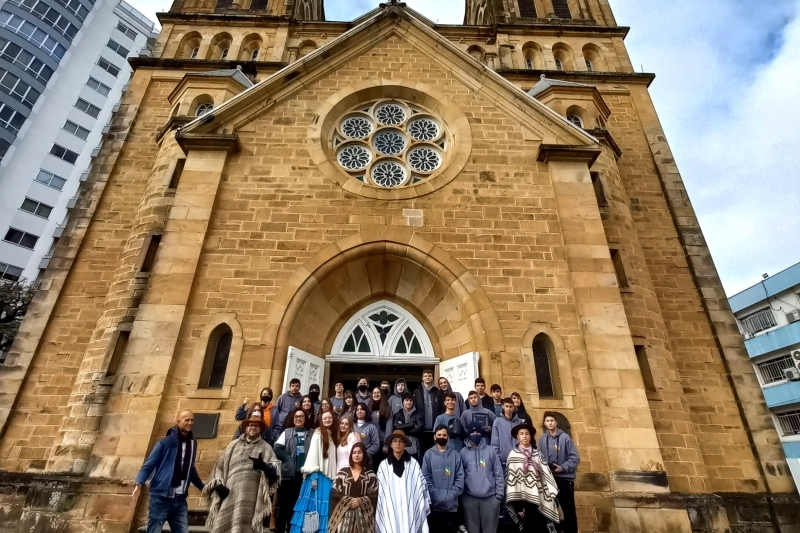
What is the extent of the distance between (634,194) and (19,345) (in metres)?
16.6

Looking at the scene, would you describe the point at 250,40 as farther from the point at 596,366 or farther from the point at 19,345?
the point at 596,366

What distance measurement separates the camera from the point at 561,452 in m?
5.91

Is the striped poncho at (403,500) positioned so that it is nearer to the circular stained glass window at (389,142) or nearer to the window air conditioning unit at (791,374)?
the circular stained glass window at (389,142)

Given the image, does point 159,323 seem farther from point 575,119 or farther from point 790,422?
point 790,422

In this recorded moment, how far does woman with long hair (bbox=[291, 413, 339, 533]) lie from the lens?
5.16 meters

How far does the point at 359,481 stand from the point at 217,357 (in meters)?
4.54

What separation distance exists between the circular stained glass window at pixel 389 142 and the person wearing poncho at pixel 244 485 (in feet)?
25.5

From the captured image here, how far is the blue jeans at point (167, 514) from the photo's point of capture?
523cm

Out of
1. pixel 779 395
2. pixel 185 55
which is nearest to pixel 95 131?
pixel 185 55

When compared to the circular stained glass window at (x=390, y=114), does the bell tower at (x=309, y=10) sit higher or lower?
higher

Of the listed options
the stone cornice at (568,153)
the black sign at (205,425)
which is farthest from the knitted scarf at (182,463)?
the stone cornice at (568,153)

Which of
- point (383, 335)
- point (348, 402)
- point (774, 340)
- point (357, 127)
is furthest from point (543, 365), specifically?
point (774, 340)

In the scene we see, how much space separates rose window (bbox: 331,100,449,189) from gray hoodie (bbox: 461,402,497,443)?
569 centimetres

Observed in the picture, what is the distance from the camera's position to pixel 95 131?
38188 millimetres
